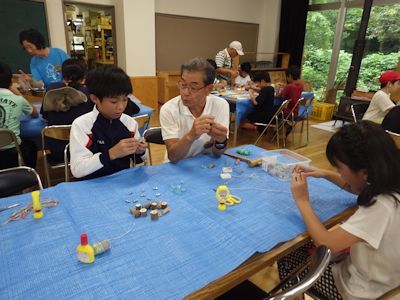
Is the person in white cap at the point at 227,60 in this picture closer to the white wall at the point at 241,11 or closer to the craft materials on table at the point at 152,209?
the white wall at the point at 241,11

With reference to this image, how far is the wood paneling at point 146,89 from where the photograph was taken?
19.2ft

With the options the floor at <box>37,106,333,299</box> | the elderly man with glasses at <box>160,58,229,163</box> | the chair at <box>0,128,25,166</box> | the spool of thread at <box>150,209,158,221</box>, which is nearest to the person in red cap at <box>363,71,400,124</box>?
the floor at <box>37,106,333,299</box>

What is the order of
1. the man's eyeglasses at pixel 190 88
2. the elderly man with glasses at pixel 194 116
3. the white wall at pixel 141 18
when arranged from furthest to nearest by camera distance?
the white wall at pixel 141 18 → the man's eyeglasses at pixel 190 88 → the elderly man with glasses at pixel 194 116

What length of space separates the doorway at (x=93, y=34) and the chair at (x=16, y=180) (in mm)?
4276

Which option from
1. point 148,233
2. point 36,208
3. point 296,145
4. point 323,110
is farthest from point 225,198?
point 323,110

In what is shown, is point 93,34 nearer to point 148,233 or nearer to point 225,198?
point 225,198

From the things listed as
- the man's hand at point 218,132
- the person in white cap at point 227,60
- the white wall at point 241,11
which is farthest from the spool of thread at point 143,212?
the white wall at point 241,11

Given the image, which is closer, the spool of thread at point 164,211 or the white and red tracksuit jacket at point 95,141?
the spool of thread at point 164,211

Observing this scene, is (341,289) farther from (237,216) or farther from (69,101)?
(69,101)

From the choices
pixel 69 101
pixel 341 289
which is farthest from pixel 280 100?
pixel 341 289

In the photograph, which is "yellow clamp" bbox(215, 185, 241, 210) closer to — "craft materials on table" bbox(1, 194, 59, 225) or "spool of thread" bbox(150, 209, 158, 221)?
"spool of thread" bbox(150, 209, 158, 221)

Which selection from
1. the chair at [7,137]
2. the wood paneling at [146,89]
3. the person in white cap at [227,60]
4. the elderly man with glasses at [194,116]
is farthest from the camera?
the wood paneling at [146,89]

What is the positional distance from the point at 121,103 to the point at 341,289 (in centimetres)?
125

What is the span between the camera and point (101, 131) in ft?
4.89
